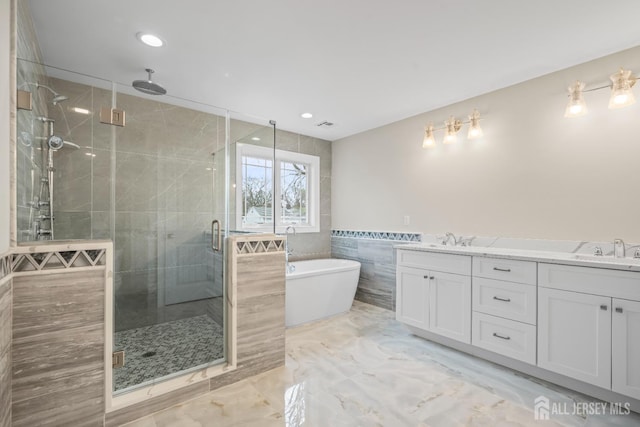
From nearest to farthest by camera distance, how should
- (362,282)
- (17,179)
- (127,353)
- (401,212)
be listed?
(17,179) → (127,353) → (401,212) → (362,282)

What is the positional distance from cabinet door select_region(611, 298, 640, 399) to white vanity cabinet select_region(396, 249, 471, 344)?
87 centimetres

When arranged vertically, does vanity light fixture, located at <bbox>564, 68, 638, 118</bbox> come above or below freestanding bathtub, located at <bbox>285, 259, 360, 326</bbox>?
above

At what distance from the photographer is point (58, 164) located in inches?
82.7

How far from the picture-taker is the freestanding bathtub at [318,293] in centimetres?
313

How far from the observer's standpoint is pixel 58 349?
1.50 meters

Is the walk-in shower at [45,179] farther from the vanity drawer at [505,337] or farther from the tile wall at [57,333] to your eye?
the vanity drawer at [505,337]

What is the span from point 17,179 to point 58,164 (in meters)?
0.74

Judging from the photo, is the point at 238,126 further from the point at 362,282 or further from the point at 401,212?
the point at 362,282

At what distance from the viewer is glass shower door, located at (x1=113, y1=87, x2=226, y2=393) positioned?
81.8 inches

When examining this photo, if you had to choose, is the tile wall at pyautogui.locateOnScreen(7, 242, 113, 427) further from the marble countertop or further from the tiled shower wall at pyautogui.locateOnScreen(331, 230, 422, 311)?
the tiled shower wall at pyautogui.locateOnScreen(331, 230, 422, 311)

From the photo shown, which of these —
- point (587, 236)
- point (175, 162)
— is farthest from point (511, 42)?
point (175, 162)

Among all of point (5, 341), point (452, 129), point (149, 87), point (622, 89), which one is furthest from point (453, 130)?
point (5, 341)

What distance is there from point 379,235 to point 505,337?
197cm

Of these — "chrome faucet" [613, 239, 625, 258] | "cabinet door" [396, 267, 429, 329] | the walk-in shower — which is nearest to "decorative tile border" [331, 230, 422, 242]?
"cabinet door" [396, 267, 429, 329]
